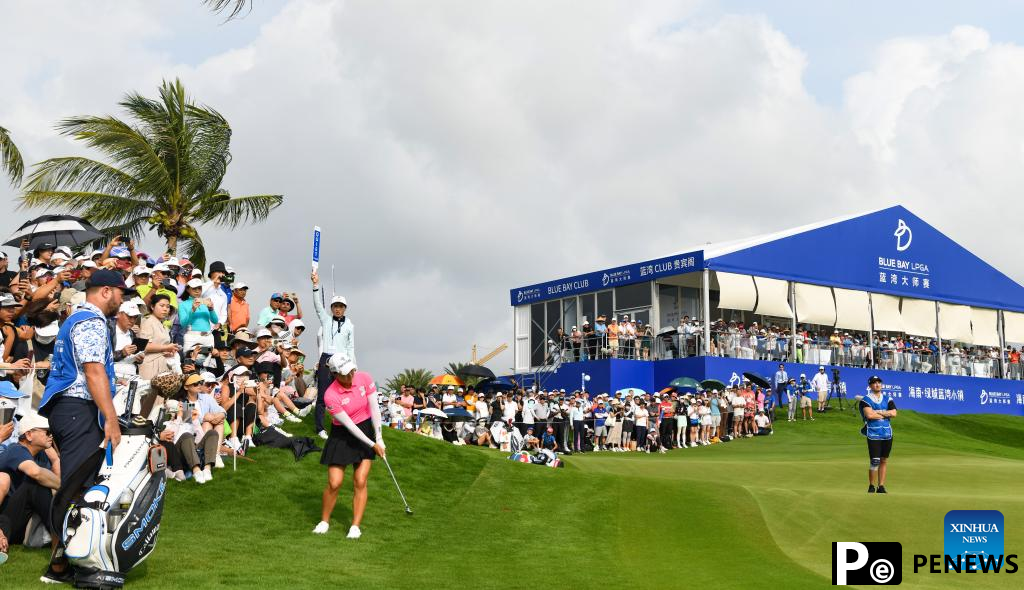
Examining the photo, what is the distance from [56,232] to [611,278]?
28.5m

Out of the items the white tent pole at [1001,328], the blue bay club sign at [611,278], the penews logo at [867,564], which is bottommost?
the penews logo at [867,564]

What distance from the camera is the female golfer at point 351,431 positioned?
11.2 meters

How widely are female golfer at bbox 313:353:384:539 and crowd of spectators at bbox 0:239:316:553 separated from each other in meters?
1.80

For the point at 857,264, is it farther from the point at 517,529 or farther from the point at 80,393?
the point at 80,393

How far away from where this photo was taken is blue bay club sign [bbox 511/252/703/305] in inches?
1597

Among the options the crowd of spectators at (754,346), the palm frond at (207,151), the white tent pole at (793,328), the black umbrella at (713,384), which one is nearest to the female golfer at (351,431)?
the palm frond at (207,151)

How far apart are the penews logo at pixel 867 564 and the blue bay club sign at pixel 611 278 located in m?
28.9

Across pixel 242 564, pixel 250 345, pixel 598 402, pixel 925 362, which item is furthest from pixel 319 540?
pixel 925 362

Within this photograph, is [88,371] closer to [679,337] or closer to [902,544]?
[902,544]

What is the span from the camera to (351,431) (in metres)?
11.2

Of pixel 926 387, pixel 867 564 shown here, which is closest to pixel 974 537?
pixel 867 564

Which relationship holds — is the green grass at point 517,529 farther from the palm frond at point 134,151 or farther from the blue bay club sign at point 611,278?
the blue bay club sign at point 611,278

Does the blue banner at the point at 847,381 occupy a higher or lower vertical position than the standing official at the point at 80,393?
higher

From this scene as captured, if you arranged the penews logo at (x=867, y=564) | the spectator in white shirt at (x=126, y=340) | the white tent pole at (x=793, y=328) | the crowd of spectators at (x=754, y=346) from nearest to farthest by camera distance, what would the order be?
the penews logo at (x=867, y=564)
the spectator in white shirt at (x=126, y=340)
the crowd of spectators at (x=754, y=346)
the white tent pole at (x=793, y=328)
